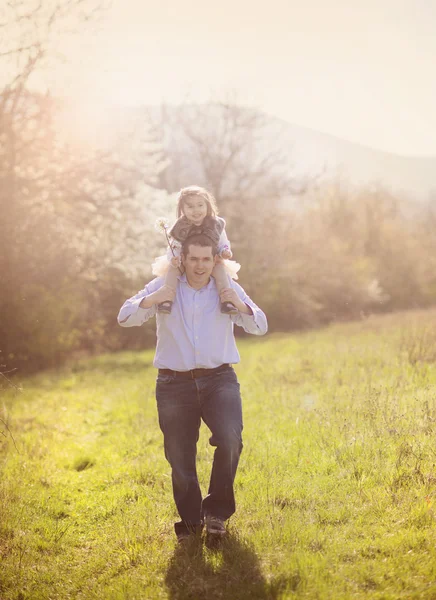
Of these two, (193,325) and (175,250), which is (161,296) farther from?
(175,250)

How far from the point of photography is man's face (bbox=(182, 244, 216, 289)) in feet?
15.0

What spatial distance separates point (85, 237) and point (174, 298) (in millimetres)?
14651

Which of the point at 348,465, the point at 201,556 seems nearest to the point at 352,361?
the point at 348,465

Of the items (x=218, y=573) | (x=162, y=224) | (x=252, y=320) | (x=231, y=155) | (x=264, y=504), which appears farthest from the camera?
(x=231, y=155)

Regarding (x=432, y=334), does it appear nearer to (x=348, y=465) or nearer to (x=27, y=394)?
(x=348, y=465)

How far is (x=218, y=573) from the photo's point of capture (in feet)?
13.4

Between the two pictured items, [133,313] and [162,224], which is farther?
[162,224]

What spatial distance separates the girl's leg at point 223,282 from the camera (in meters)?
4.55

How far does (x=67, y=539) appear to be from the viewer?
5281 millimetres

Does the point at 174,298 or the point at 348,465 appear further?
the point at 348,465

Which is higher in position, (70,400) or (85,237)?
(85,237)

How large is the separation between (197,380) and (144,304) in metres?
0.69

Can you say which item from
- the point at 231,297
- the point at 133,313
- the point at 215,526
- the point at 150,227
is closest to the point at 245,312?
the point at 231,297

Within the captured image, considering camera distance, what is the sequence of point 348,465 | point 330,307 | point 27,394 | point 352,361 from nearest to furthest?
point 348,465, point 352,361, point 27,394, point 330,307
